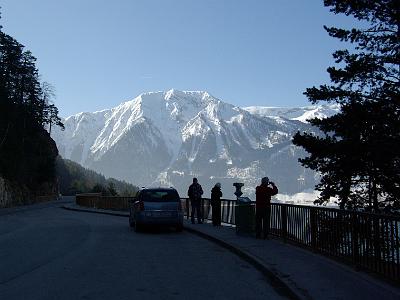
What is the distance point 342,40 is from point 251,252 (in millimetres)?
17936

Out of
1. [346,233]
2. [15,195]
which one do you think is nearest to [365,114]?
[346,233]

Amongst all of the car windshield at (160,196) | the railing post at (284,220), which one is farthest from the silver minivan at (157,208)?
the railing post at (284,220)

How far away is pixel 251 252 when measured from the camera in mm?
12766

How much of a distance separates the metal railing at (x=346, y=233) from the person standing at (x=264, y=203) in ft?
0.70

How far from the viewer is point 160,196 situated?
20297mm

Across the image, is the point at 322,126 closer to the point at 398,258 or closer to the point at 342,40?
the point at 342,40

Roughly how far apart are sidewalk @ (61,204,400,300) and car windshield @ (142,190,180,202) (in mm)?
5771

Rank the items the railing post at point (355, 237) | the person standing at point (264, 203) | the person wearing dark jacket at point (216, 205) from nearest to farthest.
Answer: the railing post at point (355, 237)
the person standing at point (264, 203)
the person wearing dark jacket at point (216, 205)

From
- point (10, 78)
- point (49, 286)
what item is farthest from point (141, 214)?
point (10, 78)

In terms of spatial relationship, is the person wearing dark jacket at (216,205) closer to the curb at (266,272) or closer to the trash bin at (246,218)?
the trash bin at (246,218)

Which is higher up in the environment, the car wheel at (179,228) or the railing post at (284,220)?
the railing post at (284,220)

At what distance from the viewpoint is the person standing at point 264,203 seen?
51.1 feet

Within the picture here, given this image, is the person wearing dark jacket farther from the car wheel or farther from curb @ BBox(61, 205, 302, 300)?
curb @ BBox(61, 205, 302, 300)

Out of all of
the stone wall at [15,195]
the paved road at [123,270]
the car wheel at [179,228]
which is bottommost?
the paved road at [123,270]
